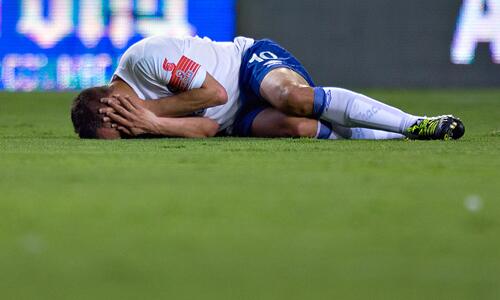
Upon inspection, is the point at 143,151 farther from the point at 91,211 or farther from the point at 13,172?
the point at 91,211

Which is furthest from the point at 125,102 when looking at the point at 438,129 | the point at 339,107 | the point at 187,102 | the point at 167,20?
the point at 167,20

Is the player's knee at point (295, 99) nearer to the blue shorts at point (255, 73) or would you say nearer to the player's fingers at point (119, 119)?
the blue shorts at point (255, 73)

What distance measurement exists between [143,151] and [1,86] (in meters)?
6.06

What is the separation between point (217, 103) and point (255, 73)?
211 millimetres

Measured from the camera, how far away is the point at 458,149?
3814 millimetres

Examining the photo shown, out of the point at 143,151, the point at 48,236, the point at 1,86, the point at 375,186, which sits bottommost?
the point at 1,86

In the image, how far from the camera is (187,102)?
4.41 m

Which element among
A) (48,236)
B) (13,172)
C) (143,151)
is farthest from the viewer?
(143,151)

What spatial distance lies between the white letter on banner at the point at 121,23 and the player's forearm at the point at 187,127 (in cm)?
518

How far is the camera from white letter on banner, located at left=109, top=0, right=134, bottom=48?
A: 9.66 metres

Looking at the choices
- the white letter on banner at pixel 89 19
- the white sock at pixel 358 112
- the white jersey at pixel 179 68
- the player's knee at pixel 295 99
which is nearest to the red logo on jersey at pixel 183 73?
the white jersey at pixel 179 68

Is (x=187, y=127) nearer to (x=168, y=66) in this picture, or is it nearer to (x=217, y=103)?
(x=217, y=103)

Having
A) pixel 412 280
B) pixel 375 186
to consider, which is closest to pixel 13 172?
pixel 375 186

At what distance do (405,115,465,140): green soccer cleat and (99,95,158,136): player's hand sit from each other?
3.31ft
